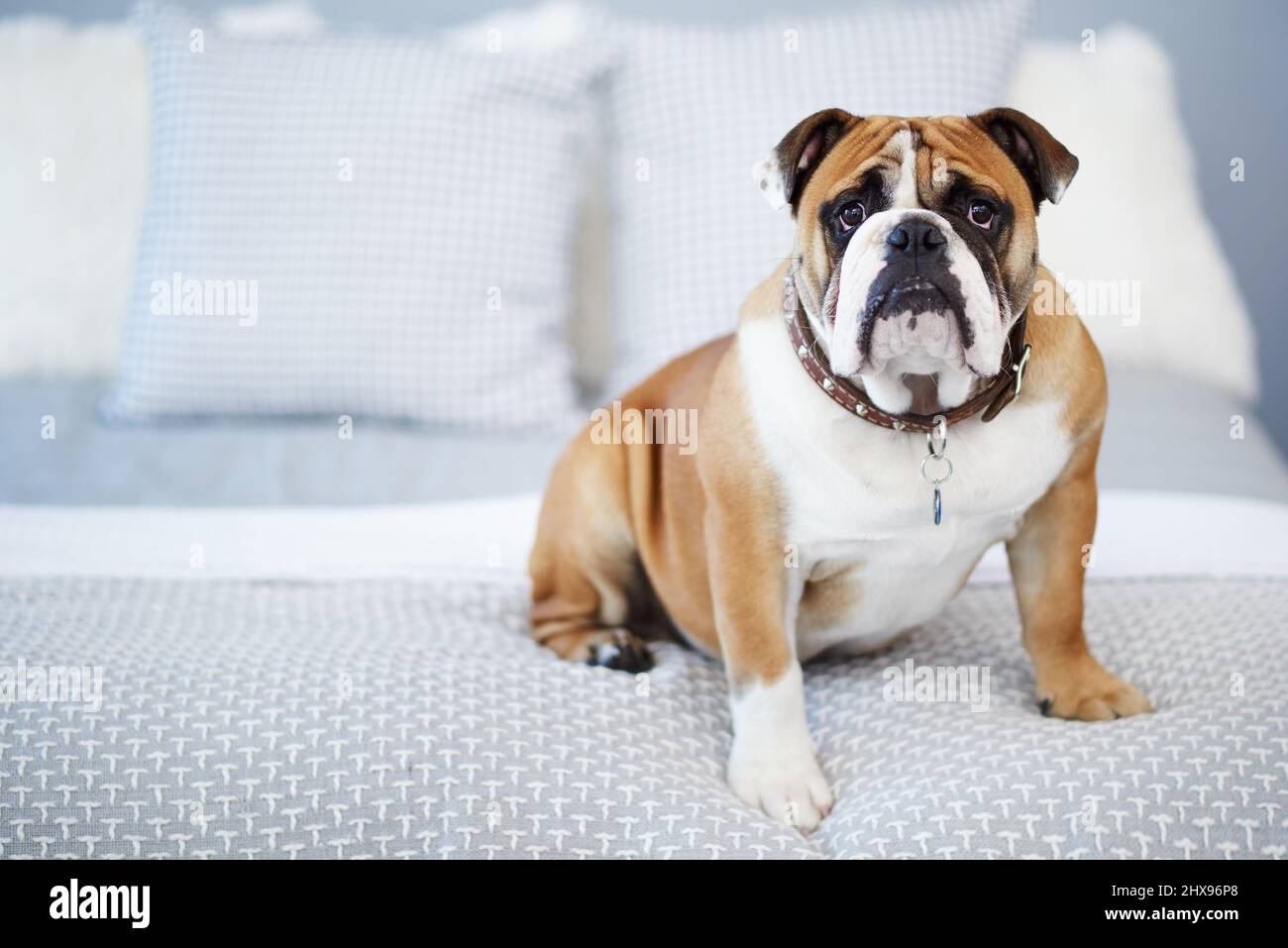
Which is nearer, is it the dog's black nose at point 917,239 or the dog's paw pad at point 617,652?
→ the dog's black nose at point 917,239

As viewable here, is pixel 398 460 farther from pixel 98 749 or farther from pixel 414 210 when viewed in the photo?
pixel 98 749

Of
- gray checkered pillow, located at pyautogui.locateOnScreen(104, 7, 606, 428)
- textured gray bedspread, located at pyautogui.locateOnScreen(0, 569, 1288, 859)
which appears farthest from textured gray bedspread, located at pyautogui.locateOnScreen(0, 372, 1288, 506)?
textured gray bedspread, located at pyautogui.locateOnScreen(0, 569, 1288, 859)

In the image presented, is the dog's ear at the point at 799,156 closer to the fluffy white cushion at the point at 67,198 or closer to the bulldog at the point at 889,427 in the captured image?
the bulldog at the point at 889,427

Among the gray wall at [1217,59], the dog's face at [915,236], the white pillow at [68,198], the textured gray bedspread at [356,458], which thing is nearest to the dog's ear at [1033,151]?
the dog's face at [915,236]

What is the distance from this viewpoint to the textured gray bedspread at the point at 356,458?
6.25 feet

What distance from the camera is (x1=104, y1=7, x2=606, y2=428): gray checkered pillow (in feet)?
7.09

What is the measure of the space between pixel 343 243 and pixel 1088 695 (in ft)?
4.77

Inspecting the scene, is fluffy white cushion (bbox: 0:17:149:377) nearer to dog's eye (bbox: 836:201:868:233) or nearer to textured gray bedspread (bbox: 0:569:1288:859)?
textured gray bedspread (bbox: 0:569:1288:859)

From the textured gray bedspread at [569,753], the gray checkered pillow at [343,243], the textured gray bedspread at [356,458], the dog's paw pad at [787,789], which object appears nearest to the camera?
the textured gray bedspread at [569,753]

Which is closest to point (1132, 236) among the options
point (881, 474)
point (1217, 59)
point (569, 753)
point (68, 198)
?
point (1217, 59)

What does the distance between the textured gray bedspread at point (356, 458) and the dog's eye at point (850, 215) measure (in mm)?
874

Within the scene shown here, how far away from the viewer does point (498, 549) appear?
1733mm

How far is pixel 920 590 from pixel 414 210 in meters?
1.25
